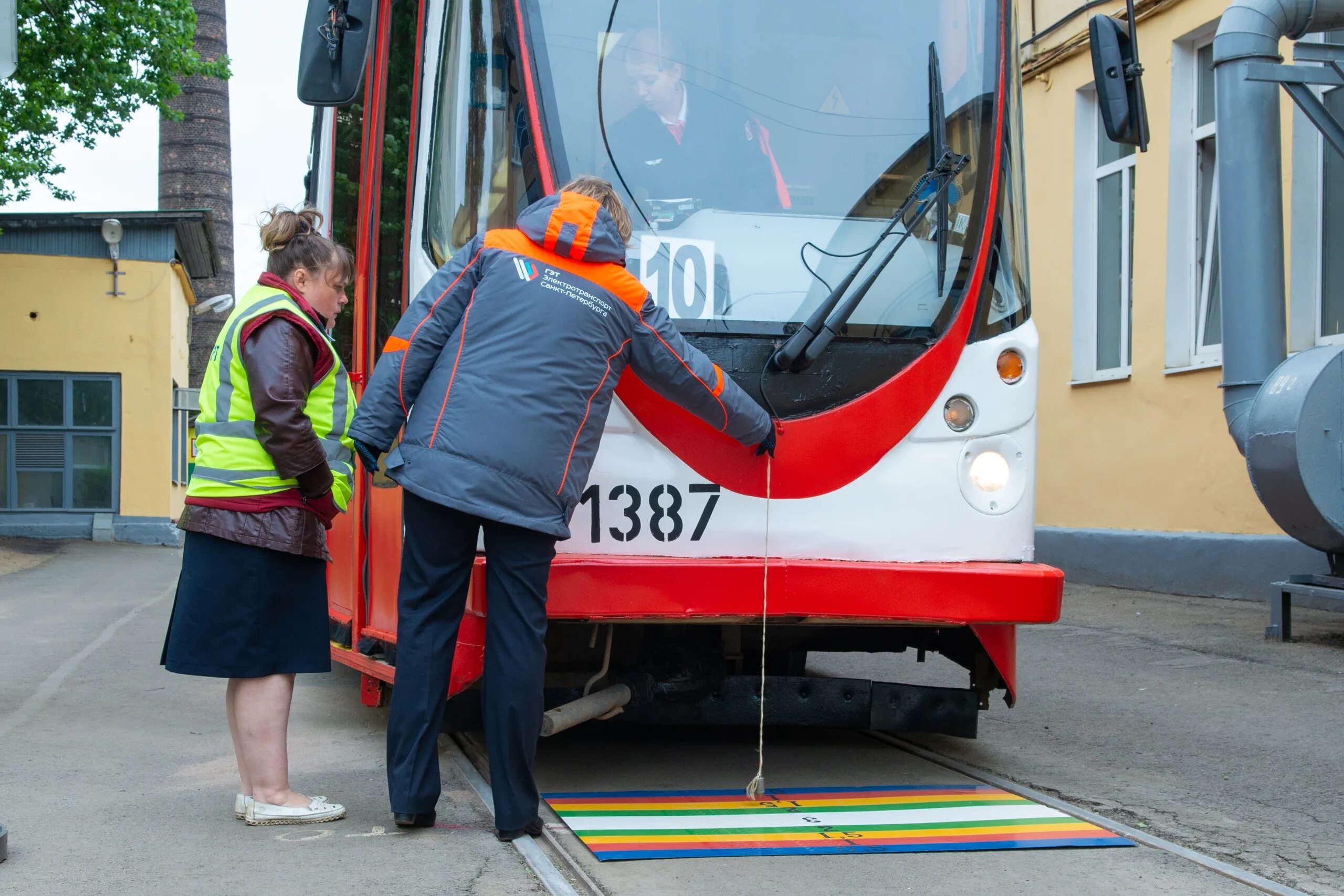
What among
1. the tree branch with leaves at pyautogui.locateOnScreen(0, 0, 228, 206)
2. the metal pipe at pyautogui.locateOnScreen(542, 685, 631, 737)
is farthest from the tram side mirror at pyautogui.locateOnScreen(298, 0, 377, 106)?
the tree branch with leaves at pyautogui.locateOnScreen(0, 0, 228, 206)

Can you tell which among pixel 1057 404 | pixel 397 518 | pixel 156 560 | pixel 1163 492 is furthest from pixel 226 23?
pixel 397 518

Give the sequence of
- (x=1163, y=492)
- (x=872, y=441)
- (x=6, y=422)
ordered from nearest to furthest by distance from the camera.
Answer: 1. (x=872, y=441)
2. (x=1163, y=492)
3. (x=6, y=422)

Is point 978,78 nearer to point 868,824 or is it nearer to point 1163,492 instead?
point 868,824

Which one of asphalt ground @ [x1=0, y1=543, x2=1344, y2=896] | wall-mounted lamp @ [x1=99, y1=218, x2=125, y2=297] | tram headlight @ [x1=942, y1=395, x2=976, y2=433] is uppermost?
wall-mounted lamp @ [x1=99, y1=218, x2=125, y2=297]

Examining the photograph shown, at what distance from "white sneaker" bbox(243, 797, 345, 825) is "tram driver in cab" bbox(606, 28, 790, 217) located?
2044 millimetres

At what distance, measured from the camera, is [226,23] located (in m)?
26.1

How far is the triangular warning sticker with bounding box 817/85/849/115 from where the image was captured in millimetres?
4758

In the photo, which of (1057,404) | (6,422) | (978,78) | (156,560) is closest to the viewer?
(978,78)

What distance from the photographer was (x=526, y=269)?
4.00 meters

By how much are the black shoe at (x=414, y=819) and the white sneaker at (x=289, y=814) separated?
0.78 ft

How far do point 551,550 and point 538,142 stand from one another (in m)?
1.33

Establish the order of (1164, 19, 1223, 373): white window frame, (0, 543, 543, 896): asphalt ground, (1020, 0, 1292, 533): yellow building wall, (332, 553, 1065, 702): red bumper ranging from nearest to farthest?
(0, 543, 543, 896): asphalt ground < (332, 553, 1065, 702): red bumper < (1020, 0, 1292, 533): yellow building wall < (1164, 19, 1223, 373): white window frame

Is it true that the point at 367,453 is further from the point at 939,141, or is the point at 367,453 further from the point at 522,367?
the point at 939,141

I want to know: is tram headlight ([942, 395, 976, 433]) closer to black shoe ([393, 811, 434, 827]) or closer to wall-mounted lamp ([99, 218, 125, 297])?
black shoe ([393, 811, 434, 827])
